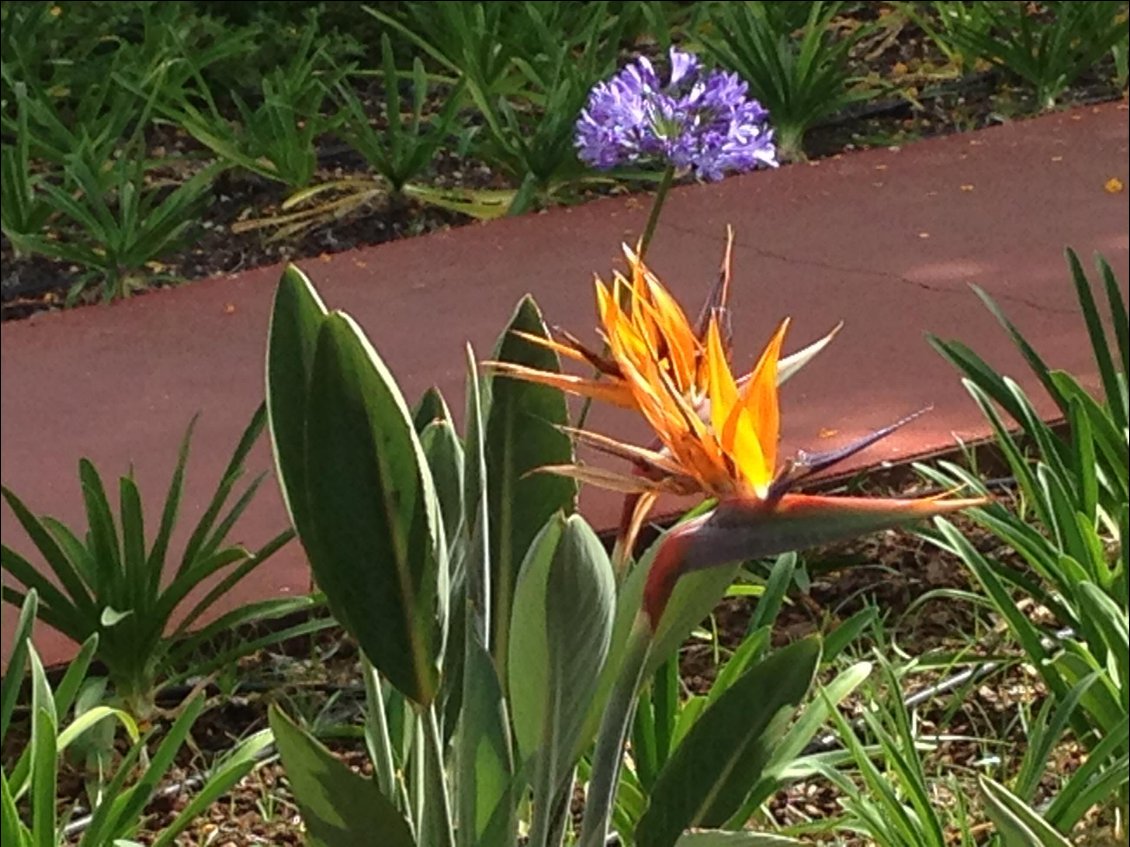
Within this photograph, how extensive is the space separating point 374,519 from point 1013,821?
45cm

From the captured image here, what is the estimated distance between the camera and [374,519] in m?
1.09

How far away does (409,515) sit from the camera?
1.10 metres

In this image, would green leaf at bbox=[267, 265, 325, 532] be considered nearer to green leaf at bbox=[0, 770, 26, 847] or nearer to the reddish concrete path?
green leaf at bbox=[0, 770, 26, 847]

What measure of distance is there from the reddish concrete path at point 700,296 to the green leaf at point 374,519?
1284 mm

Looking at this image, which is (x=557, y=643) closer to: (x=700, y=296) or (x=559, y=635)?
(x=559, y=635)

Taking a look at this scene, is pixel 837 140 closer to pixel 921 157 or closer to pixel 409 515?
pixel 921 157

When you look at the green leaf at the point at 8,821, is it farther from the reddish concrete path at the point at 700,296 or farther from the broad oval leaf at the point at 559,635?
the reddish concrete path at the point at 700,296

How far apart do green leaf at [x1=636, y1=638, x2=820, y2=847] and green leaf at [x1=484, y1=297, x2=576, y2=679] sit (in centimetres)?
17

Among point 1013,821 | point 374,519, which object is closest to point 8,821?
point 374,519

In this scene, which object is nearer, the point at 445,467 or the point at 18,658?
the point at 445,467

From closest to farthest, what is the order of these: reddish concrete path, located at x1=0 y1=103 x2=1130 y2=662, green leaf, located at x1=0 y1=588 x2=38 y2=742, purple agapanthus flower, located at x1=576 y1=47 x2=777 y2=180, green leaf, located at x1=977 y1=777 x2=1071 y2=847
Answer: green leaf, located at x1=977 y1=777 x2=1071 y2=847
purple agapanthus flower, located at x1=576 y1=47 x2=777 y2=180
green leaf, located at x1=0 y1=588 x2=38 y2=742
reddish concrete path, located at x1=0 y1=103 x2=1130 y2=662

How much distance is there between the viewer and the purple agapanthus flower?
4.20ft

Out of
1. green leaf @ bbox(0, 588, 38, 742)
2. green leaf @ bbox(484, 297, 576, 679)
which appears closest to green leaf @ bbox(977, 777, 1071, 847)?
green leaf @ bbox(484, 297, 576, 679)

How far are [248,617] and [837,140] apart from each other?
233 centimetres
